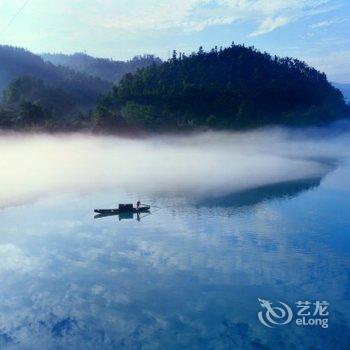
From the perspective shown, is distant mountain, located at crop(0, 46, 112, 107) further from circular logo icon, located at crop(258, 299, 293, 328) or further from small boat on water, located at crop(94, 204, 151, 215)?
circular logo icon, located at crop(258, 299, 293, 328)

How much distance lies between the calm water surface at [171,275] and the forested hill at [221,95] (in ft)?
124

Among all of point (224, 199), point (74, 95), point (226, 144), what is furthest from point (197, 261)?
point (74, 95)

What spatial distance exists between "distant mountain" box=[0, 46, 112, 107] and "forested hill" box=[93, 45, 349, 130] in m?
13.8

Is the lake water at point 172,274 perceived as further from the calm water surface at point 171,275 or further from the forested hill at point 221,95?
the forested hill at point 221,95

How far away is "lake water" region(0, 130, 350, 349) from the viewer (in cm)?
1499

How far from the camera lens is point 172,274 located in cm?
1969

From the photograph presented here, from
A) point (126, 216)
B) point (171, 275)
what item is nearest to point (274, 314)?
point (171, 275)

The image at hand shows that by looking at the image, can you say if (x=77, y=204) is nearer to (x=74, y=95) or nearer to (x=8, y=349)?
(x=8, y=349)

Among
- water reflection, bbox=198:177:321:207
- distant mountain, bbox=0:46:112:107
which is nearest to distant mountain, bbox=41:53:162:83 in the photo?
distant mountain, bbox=0:46:112:107

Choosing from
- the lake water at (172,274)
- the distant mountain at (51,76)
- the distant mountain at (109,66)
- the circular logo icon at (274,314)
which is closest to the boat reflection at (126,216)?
the lake water at (172,274)

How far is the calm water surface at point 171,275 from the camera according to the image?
49.1ft

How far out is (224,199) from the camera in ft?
113

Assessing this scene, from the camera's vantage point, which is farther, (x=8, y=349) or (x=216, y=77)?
(x=216, y=77)

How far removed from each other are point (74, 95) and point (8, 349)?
78496mm
